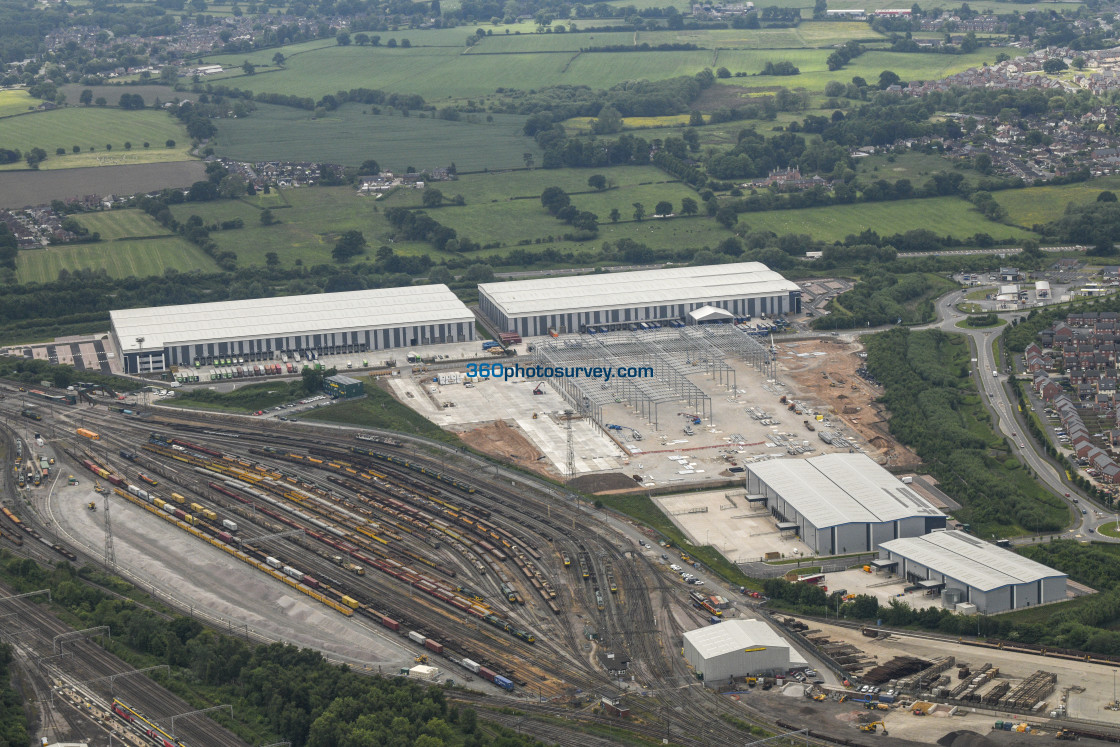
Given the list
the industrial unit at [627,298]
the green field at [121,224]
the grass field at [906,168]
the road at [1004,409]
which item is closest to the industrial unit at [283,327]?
the industrial unit at [627,298]

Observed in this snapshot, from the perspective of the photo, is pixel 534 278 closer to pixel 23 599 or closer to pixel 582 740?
pixel 23 599

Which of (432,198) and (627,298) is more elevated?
(432,198)

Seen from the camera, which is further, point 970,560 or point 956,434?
point 956,434

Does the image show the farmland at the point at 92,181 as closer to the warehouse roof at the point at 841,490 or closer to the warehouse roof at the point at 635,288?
the warehouse roof at the point at 635,288

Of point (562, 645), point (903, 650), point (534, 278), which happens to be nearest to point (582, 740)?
point (562, 645)

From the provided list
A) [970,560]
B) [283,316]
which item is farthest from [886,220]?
[970,560]

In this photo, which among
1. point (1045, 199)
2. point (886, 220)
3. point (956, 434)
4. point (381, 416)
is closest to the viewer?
point (956, 434)

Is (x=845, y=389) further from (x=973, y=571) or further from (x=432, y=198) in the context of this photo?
(x=432, y=198)

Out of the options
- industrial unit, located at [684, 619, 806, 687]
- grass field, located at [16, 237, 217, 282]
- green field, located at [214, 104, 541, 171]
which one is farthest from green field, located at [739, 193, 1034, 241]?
industrial unit, located at [684, 619, 806, 687]

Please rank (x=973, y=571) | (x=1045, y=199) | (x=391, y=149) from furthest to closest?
(x=391, y=149) < (x=1045, y=199) < (x=973, y=571)
